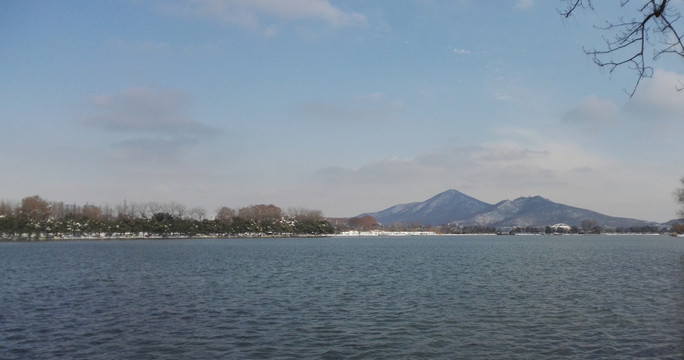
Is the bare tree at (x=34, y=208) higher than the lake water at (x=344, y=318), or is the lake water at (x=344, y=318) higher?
the bare tree at (x=34, y=208)

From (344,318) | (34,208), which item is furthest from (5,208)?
(344,318)

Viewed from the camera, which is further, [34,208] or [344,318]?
[34,208]

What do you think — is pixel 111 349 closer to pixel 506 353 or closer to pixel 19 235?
pixel 506 353

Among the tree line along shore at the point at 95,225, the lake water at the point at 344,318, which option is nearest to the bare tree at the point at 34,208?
the tree line along shore at the point at 95,225

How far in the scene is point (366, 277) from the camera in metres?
36.9

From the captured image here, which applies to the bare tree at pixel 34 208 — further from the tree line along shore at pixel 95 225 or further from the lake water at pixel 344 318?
the lake water at pixel 344 318

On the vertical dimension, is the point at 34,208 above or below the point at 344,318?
above

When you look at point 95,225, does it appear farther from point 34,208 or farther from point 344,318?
point 344,318

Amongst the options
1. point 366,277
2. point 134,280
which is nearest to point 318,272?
point 366,277

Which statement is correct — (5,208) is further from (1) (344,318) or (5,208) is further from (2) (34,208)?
(1) (344,318)

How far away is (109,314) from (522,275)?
1181 inches

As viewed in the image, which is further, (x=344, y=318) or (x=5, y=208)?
(x=5, y=208)

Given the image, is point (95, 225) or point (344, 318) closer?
point (344, 318)

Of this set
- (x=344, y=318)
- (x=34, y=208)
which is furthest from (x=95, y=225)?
(x=344, y=318)
